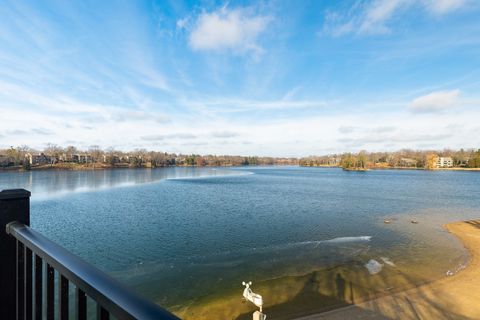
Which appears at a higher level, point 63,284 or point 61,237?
point 63,284

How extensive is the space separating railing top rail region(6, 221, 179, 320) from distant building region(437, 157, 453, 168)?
176858 mm

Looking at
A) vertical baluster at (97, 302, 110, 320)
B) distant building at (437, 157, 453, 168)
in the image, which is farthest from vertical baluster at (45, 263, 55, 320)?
distant building at (437, 157, 453, 168)

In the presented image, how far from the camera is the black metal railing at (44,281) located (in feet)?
3.69

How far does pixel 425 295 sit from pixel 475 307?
167 cm

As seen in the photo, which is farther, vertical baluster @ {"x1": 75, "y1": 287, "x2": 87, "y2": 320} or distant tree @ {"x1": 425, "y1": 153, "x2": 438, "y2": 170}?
distant tree @ {"x1": 425, "y1": 153, "x2": 438, "y2": 170}

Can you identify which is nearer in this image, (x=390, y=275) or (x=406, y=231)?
(x=390, y=275)

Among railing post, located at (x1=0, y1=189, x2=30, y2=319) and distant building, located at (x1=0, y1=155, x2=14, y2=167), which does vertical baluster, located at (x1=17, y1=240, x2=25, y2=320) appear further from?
distant building, located at (x1=0, y1=155, x2=14, y2=167)

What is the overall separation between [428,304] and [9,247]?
14153 millimetres

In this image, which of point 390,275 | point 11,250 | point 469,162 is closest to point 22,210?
point 11,250

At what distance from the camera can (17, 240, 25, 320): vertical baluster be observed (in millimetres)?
2311

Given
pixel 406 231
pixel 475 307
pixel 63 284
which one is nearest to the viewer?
pixel 63 284

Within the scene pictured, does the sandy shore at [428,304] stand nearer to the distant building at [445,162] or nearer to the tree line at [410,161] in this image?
the tree line at [410,161]

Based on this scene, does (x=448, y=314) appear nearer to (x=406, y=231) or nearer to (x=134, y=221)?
(x=406, y=231)

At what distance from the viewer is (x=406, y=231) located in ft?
76.7
